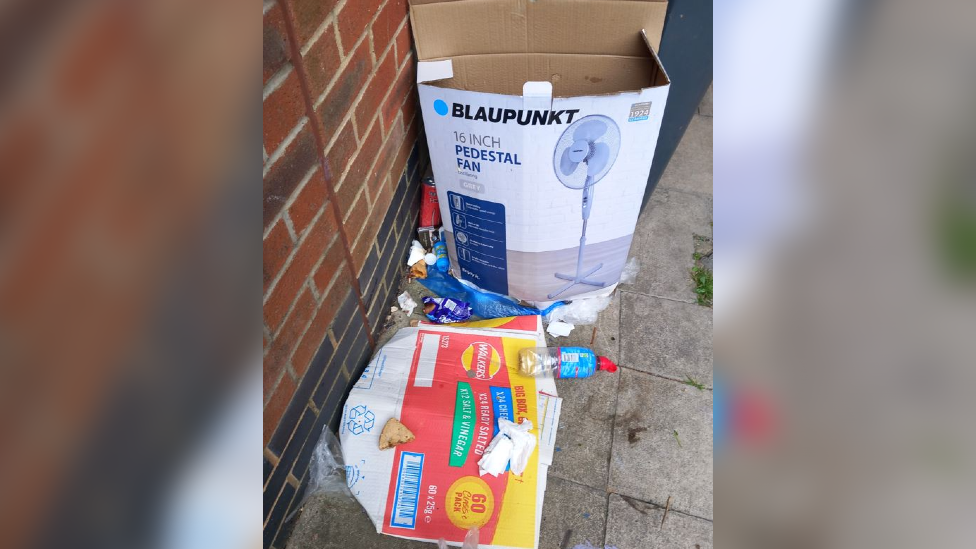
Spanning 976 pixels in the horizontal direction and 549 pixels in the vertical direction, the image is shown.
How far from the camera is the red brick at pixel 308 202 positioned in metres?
1.23

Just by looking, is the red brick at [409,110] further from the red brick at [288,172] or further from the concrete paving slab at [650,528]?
the concrete paving slab at [650,528]

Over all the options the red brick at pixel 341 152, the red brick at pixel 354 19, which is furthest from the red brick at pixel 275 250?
the red brick at pixel 354 19

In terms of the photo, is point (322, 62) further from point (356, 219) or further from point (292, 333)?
→ point (292, 333)

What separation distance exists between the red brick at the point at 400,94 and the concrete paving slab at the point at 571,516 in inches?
46.2

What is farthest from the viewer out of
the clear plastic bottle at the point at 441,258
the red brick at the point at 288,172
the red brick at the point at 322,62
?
the clear plastic bottle at the point at 441,258

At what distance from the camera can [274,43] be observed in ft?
3.36

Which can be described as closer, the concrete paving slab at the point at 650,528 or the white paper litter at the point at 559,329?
→ the concrete paving slab at the point at 650,528

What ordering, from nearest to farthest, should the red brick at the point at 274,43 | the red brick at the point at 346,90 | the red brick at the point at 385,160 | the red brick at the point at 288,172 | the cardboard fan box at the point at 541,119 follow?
the red brick at the point at 274,43 → the red brick at the point at 288,172 → the red brick at the point at 346,90 → the cardboard fan box at the point at 541,119 → the red brick at the point at 385,160
